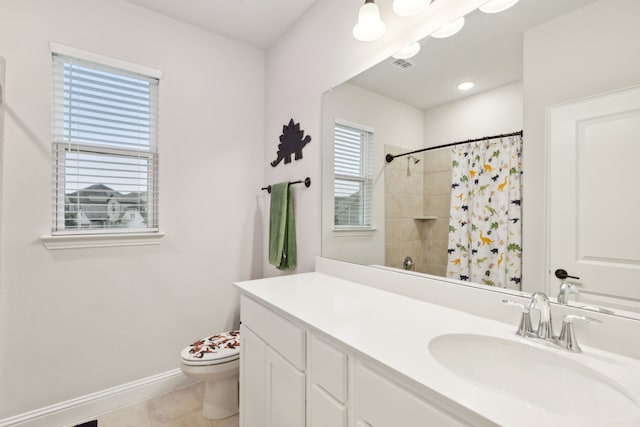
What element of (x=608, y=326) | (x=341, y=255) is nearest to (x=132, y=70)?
(x=341, y=255)

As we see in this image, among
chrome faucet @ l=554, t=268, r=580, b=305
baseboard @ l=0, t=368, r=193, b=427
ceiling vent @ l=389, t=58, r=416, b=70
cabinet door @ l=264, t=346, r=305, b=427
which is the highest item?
ceiling vent @ l=389, t=58, r=416, b=70

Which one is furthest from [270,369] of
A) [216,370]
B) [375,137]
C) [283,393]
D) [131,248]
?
[131,248]

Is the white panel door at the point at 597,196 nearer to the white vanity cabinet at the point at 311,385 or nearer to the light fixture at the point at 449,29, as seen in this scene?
the light fixture at the point at 449,29

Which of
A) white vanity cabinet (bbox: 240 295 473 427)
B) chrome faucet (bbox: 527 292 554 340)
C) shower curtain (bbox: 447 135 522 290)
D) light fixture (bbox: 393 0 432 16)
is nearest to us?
white vanity cabinet (bbox: 240 295 473 427)

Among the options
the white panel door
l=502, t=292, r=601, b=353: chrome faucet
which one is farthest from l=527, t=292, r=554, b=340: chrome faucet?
the white panel door

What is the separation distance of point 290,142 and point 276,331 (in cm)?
138

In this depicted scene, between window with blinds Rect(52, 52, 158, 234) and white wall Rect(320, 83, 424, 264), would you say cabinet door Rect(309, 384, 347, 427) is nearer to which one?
white wall Rect(320, 83, 424, 264)

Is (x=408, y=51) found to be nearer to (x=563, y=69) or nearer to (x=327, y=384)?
(x=563, y=69)

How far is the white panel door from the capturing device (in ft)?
2.56

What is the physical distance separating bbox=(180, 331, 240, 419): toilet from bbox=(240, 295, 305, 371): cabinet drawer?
16.1 inches

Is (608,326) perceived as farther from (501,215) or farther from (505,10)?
(505,10)

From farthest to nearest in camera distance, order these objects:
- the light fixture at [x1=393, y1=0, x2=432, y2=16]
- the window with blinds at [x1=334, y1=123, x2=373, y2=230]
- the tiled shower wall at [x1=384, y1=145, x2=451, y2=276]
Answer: the window with blinds at [x1=334, y1=123, x2=373, y2=230] < the tiled shower wall at [x1=384, y1=145, x2=451, y2=276] < the light fixture at [x1=393, y1=0, x2=432, y2=16]

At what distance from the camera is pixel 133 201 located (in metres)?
2.00

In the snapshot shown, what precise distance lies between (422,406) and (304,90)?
193 cm
